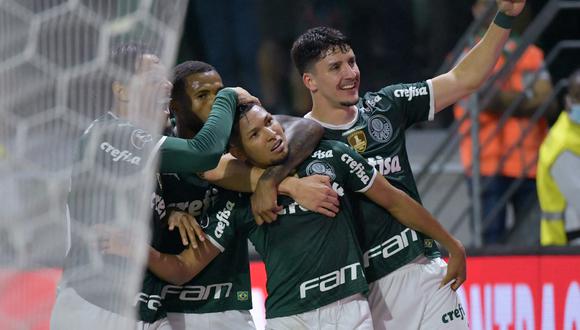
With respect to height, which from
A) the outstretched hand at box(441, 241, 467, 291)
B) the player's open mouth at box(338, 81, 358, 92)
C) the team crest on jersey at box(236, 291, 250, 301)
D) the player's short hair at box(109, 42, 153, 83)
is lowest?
the team crest on jersey at box(236, 291, 250, 301)

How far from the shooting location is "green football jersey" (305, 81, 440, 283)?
4090 mm

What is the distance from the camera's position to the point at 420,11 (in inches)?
346

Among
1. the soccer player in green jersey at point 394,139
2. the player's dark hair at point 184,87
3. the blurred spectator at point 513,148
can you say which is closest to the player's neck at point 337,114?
the soccer player in green jersey at point 394,139

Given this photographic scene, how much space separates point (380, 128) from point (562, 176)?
9.11 feet

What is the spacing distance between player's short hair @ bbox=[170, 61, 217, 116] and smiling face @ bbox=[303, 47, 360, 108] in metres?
0.45

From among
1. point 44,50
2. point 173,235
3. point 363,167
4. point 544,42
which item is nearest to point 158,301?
point 173,235

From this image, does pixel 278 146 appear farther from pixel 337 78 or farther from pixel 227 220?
pixel 337 78

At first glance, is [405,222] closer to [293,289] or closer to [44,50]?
[293,289]

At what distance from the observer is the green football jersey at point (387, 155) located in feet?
13.4

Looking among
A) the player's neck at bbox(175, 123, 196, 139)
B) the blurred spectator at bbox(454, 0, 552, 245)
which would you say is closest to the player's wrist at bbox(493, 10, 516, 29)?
the player's neck at bbox(175, 123, 196, 139)

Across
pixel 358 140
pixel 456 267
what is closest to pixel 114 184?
pixel 358 140

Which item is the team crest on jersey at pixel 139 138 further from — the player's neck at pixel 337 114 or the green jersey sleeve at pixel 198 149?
the player's neck at pixel 337 114

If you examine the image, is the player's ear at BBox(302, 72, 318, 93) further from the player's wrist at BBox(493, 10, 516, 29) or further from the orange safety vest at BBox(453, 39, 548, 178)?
the orange safety vest at BBox(453, 39, 548, 178)

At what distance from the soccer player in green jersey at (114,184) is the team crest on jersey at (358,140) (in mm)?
1297
